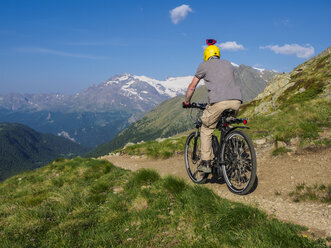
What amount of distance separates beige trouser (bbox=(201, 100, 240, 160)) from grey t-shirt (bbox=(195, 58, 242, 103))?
0.53ft

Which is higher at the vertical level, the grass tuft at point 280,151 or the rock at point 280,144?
the rock at point 280,144

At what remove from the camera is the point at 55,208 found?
5770 millimetres

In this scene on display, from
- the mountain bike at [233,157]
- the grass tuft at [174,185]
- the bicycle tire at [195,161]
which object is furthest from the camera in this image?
the bicycle tire at [195,161]

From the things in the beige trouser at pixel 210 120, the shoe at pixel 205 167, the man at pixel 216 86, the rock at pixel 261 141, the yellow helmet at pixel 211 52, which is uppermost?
the yellow helmet at pixel 211 52

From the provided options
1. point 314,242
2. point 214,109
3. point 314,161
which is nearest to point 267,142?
point 314,161

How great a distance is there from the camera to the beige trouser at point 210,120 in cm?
609

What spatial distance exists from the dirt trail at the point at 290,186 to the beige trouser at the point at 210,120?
1177 millimetres

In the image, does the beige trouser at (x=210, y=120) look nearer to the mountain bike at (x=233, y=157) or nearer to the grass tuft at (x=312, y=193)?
the mountain bike at (x=233, y=157)

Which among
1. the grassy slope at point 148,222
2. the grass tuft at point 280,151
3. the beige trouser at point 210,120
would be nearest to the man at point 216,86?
the beige trouser at point 210,120

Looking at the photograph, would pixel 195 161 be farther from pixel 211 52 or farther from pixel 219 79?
pixel 211 52

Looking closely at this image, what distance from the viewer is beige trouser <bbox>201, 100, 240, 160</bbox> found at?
6086 millimetres

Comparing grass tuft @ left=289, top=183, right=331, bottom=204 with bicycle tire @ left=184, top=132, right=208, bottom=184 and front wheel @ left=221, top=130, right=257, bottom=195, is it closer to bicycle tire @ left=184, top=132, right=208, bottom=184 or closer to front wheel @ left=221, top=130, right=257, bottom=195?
front wheel @ left=221, top=130, right=257, bottom=195

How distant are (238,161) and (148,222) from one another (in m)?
3.05

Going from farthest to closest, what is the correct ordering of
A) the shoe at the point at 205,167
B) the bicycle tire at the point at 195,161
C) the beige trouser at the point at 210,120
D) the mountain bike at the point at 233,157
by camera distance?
the bicycle tire at the point at 195,161
the shoe at the point at 205,167
the beige trouser at the point at 210,120
the mountain bike at the point at 233,157
